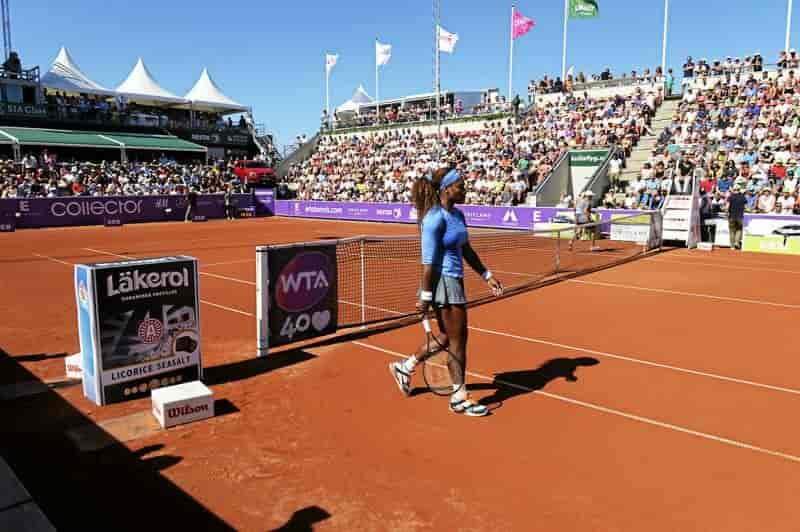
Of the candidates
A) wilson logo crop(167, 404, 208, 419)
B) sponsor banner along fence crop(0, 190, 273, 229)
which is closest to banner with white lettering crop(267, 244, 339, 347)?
wilson logo crop(167, 404, 208, 419)

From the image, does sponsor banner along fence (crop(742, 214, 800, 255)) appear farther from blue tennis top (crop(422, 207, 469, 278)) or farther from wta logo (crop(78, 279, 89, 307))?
wta logo (crop(78, 279, 89, 307))

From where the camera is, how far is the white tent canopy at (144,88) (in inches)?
1934

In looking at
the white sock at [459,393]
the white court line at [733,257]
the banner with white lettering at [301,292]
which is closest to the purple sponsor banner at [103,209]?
the banner with white lettering at [301,292]

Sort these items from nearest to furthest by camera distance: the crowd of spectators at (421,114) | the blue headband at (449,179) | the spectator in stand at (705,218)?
the blue headband at (449,179) → the spectator in stand at (705,218) → the crowd of spectators at (421,114)

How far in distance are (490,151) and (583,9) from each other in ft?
37.1

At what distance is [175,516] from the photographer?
392cm

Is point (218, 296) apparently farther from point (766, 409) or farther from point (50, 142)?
point (50, 142)

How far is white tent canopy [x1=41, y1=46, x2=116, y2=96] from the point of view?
44250mm

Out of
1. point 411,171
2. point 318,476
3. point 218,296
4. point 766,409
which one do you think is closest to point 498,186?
point 411,171

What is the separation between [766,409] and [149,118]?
5105 cm

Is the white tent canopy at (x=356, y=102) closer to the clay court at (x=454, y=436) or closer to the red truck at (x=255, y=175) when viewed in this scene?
the red truck at (x=255, y=175)

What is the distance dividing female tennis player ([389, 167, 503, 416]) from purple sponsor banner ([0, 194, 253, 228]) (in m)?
29.5

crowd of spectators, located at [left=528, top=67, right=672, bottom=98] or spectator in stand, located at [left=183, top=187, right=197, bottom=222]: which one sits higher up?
crowd of spectators, located at [left=528, top=67, right=672, bottom=98]

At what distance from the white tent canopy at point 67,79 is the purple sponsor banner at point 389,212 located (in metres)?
19.4
